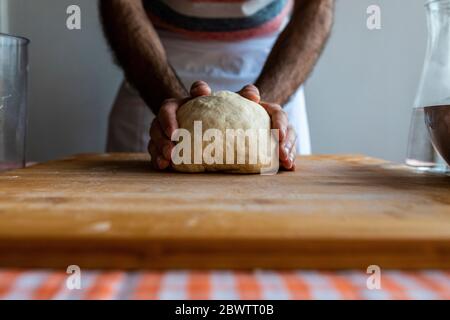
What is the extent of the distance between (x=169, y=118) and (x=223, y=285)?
0.59 meters

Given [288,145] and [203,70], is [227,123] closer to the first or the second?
[288,145]

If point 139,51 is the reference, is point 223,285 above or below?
below

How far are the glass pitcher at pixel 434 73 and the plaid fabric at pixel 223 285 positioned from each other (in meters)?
0.59

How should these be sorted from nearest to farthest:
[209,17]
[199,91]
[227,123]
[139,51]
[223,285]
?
[223,285] → [227,123] → [199,91] → [139,51] → [209,17]

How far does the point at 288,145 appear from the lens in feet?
3.32

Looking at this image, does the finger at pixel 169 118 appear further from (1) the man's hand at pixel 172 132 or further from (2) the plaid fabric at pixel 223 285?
(2) the plaid fabric at pixel 223 285

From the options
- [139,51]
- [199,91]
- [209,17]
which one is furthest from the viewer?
[209,17]

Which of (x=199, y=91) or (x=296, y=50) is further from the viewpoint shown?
(x=296, y=50)

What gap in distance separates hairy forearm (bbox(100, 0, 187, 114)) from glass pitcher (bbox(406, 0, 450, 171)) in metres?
0.62

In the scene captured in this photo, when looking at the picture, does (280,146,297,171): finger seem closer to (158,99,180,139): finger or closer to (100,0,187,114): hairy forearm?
(158,99,180,139): finger

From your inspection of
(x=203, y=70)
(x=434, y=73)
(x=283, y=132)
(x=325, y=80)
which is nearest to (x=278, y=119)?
(x=283, y=132)

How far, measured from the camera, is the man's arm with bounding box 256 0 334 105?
142 cm

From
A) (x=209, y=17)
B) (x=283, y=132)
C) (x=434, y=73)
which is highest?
(x=209, y=17)
